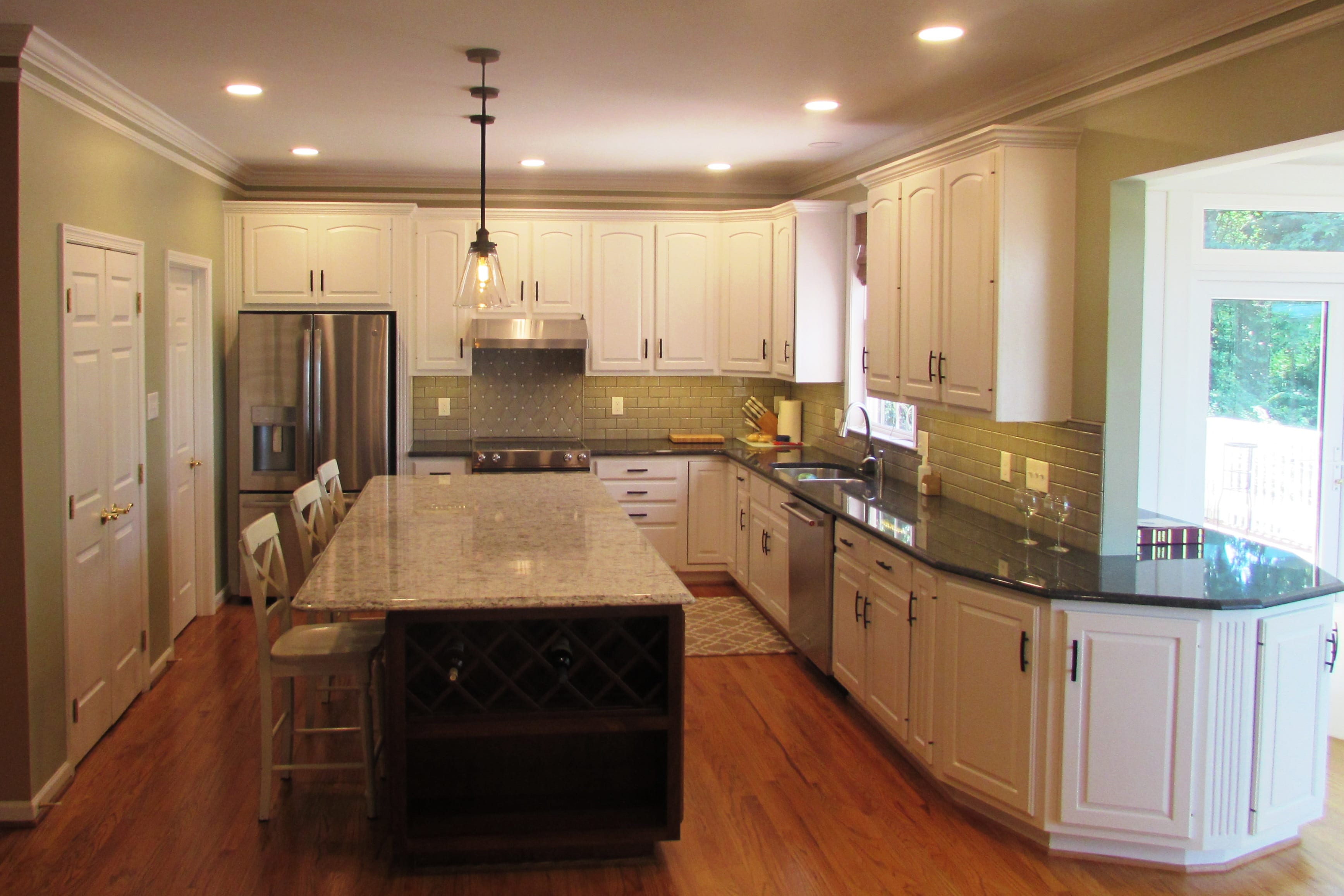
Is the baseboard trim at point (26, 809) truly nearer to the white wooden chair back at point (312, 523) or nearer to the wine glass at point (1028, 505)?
the white wooden chair back at point (312, 523)

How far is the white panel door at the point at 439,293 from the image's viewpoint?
650 cm

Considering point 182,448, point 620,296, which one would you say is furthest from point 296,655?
point 620,296

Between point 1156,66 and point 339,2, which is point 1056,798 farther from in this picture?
point 339,2

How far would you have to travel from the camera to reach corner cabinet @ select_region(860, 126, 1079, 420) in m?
3.70

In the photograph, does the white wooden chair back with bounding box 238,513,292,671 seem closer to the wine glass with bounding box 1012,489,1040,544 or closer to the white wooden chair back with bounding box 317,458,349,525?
the white wooden chair back with bounding box 317,458,349,525

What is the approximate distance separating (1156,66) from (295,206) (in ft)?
15.6

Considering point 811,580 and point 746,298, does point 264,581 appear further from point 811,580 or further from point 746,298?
point 746,298

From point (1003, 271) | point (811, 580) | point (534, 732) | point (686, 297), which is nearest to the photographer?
point (534, 732)

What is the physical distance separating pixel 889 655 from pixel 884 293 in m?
1.64

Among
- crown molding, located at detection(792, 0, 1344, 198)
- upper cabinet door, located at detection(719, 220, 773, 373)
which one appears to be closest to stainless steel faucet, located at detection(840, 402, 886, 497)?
upper cabinet door, located at detection(719, 220, 773, 373)

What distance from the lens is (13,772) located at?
3.43 metres

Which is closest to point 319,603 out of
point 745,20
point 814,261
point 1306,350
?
point 745,20

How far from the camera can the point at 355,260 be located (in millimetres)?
6328

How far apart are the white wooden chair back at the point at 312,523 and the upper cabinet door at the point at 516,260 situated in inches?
92.2
